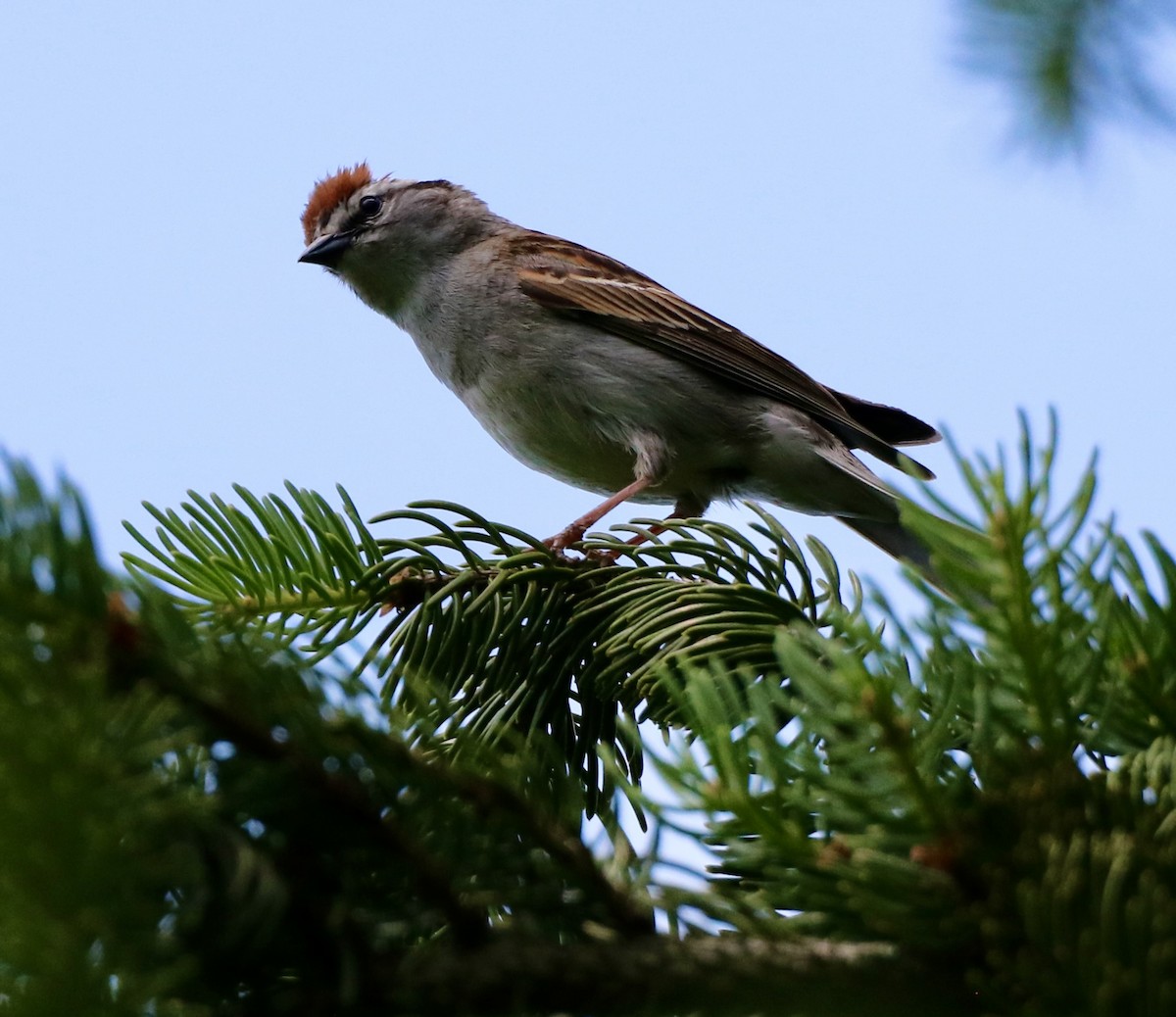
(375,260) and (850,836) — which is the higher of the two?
(375,260)

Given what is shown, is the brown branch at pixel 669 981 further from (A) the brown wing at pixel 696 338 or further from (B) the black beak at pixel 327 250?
(B) the black beak at pixel 327 250

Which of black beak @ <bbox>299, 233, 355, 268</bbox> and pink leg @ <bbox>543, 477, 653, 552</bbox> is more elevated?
black beak @ <bbox>299, 233, 355, 268</bbox>

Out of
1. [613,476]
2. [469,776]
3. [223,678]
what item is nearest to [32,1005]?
[223,678]

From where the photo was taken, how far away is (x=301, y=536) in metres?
2.42

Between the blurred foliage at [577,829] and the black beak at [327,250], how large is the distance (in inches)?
193

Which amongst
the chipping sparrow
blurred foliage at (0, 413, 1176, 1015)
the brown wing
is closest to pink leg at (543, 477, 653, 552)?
the chipping sparrow

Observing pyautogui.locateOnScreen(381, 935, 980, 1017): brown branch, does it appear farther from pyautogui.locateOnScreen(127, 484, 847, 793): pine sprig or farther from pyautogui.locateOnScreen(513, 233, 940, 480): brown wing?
pyautogui.locateOnScreen(513, 233, 940, 480): brown wing

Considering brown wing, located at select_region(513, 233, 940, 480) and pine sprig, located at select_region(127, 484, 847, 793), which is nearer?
pine sprig, located at select_region(127, 484, 847, 793)

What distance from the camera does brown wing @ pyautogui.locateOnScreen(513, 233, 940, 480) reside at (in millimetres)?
5176

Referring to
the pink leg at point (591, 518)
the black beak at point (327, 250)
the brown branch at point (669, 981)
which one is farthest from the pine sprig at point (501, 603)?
the black beak at point (327, 250)

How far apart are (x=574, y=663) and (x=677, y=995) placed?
1.53m

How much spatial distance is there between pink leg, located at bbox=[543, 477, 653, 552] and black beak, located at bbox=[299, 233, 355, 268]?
6.70ft

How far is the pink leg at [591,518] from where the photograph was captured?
3.51 metres

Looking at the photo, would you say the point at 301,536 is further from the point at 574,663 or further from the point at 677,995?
the point at 677,995
